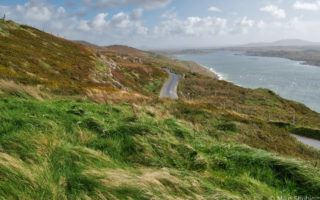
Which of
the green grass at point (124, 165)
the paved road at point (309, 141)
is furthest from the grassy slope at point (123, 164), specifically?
the paved road at point (309, 141)

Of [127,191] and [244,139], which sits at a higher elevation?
[127,191]

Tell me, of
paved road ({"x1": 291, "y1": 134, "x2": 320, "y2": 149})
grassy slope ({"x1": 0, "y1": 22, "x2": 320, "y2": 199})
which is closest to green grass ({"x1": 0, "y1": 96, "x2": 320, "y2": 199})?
grassy slope ({"x1": 0, "y1": 22, "x2": 320, "y2": 199})

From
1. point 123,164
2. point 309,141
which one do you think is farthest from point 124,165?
point 309,141

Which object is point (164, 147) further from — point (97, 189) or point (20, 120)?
point (20, 120)

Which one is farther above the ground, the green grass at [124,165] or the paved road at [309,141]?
the green grass at [124,165]

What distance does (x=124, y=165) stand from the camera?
8.01 m

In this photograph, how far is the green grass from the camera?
6.35 m

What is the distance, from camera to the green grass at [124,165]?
20.8 feet

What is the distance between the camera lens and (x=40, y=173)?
6.62 meters

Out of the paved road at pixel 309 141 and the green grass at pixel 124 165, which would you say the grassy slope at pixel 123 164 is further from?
the paved road at pixel 309 141

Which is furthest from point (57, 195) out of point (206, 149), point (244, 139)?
point (244, 139)

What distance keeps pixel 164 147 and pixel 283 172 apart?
312cm

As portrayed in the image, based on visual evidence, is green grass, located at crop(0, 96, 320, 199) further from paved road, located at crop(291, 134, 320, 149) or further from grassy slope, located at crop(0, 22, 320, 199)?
paved road, located at crop(291, 134, 320, 149)

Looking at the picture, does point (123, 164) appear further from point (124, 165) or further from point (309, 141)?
point (309, 141)
